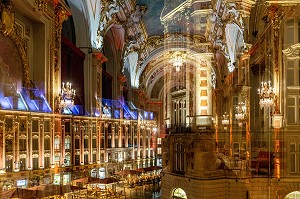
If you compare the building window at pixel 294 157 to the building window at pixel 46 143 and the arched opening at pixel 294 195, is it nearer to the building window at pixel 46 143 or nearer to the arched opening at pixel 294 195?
the arched opening at pixel 294 195

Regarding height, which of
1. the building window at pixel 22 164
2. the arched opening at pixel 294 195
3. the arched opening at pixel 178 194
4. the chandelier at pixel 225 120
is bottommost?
the arched opening at pixel 178 194

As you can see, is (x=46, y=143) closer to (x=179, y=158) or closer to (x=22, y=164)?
(x=22, y=164)

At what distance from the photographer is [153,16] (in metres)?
35.6

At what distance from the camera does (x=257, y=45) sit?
23.7 metres

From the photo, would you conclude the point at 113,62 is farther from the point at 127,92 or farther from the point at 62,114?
the point at 62,114

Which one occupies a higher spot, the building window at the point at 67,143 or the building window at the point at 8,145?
the building window at the point at 8,145

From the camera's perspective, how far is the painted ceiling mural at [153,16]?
3281 centimetres

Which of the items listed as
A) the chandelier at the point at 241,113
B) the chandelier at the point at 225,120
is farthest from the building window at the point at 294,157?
the chandelier at the point at 225,120

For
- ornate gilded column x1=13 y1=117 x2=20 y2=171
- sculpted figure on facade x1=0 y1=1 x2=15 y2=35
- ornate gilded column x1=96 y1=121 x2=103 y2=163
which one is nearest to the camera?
sculpted figure on facade x1=0 y1=1 x2=15 y2=35

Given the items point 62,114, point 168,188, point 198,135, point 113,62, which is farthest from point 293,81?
point 113,62

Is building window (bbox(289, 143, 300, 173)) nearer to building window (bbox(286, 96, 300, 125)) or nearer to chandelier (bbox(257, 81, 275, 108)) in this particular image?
building window (bbox(286, 96, 300, 125))

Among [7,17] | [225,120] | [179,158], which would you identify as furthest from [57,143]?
[225,120]

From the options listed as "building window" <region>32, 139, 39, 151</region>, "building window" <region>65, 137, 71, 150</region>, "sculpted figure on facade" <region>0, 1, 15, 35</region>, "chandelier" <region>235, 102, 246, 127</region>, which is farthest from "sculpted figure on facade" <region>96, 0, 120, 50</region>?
"sculpted figure on facade" <region>0, 1, 15, 35</region>

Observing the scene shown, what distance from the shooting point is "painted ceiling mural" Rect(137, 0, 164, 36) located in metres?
32.8
